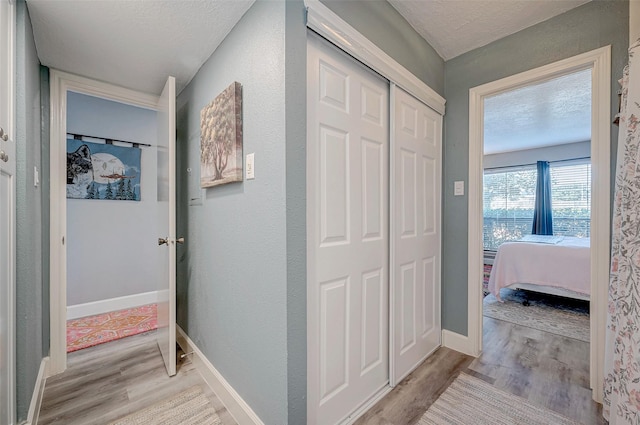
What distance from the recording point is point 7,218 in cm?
120

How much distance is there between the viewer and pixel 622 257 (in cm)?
126

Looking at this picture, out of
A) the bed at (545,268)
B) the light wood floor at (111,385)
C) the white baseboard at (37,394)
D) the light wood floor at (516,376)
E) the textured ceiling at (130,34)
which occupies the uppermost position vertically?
the textured ceiling at (130,34)

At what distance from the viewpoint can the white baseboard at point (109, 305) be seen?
2.90 m

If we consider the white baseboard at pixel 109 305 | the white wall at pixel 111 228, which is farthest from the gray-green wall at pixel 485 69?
the white wall at pixel 111 228

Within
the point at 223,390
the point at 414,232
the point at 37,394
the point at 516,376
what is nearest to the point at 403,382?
the point at 516,376

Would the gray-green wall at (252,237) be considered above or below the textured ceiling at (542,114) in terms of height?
below

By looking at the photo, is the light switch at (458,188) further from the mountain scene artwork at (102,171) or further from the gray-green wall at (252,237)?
the mountain scene artwork at (102,171)

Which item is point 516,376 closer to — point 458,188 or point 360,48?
point 458,188

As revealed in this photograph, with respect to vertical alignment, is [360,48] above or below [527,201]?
above

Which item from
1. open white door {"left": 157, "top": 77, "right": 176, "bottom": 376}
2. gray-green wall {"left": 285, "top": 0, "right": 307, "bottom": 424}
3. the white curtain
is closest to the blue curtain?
the white curtain

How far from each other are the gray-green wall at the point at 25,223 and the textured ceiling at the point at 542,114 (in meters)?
3.18

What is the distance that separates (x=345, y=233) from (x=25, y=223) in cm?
163

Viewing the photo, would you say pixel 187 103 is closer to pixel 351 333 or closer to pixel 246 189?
pixel 246 189

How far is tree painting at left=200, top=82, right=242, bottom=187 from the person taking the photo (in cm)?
144
